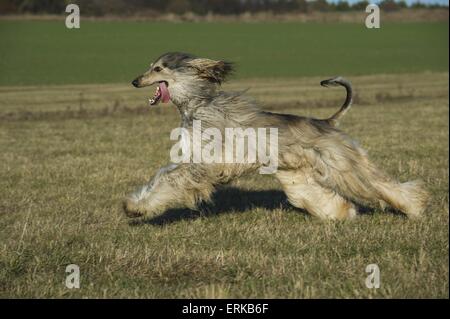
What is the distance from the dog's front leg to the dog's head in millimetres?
611

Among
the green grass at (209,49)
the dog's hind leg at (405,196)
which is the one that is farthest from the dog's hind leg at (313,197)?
the green grass at (209,49)

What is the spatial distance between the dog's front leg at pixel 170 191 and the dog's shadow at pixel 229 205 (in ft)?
2.02

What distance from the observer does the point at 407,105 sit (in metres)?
17.1

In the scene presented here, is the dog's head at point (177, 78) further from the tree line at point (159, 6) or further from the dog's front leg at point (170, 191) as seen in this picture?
the tree line at point (159, 6)

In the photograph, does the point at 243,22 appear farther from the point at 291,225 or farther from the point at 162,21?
the point at 291,225

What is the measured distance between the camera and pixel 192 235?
5.25 m

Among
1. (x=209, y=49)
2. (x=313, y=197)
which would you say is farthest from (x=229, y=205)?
(x=209, y=49)

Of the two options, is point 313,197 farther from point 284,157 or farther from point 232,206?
point 232,206

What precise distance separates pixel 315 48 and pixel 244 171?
3675cm

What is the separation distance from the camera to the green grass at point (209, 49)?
28844 millimetres

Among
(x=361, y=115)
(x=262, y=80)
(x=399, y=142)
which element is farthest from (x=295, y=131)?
(x=262, y=80)

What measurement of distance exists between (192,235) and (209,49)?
2694 centimetres

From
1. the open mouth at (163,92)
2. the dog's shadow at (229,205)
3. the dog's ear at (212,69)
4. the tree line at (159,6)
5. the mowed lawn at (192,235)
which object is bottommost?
the dog's shadow at (229,205)

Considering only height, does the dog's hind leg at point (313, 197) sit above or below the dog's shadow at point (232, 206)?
above
